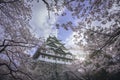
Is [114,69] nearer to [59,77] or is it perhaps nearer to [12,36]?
[59,77]

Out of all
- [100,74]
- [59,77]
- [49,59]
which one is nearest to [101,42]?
[100,74]

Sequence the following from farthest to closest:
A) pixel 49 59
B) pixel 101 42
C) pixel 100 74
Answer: pixel 49 59 < pixel 100 74 < pixel 101 42

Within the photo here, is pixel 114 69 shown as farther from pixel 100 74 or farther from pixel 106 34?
pixel 106 34

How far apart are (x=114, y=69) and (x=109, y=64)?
93 cm

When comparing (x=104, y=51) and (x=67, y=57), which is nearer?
(x=104, y=51)

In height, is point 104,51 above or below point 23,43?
below

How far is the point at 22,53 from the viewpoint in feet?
33.4

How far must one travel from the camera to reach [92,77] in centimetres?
1756

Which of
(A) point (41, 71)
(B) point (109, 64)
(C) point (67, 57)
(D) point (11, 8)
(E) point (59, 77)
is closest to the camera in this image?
(D) point (11, 8)

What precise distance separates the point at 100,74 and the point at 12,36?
13.0 m

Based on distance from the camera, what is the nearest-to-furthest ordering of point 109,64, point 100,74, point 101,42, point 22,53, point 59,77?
point 101,42 < point 22,53 < point 109,64 < point 100,74 < point 59,77

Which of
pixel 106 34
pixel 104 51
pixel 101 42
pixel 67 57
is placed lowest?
pixel 67 57

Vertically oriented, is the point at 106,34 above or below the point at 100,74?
above

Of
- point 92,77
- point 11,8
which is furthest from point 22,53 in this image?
point 92,77
